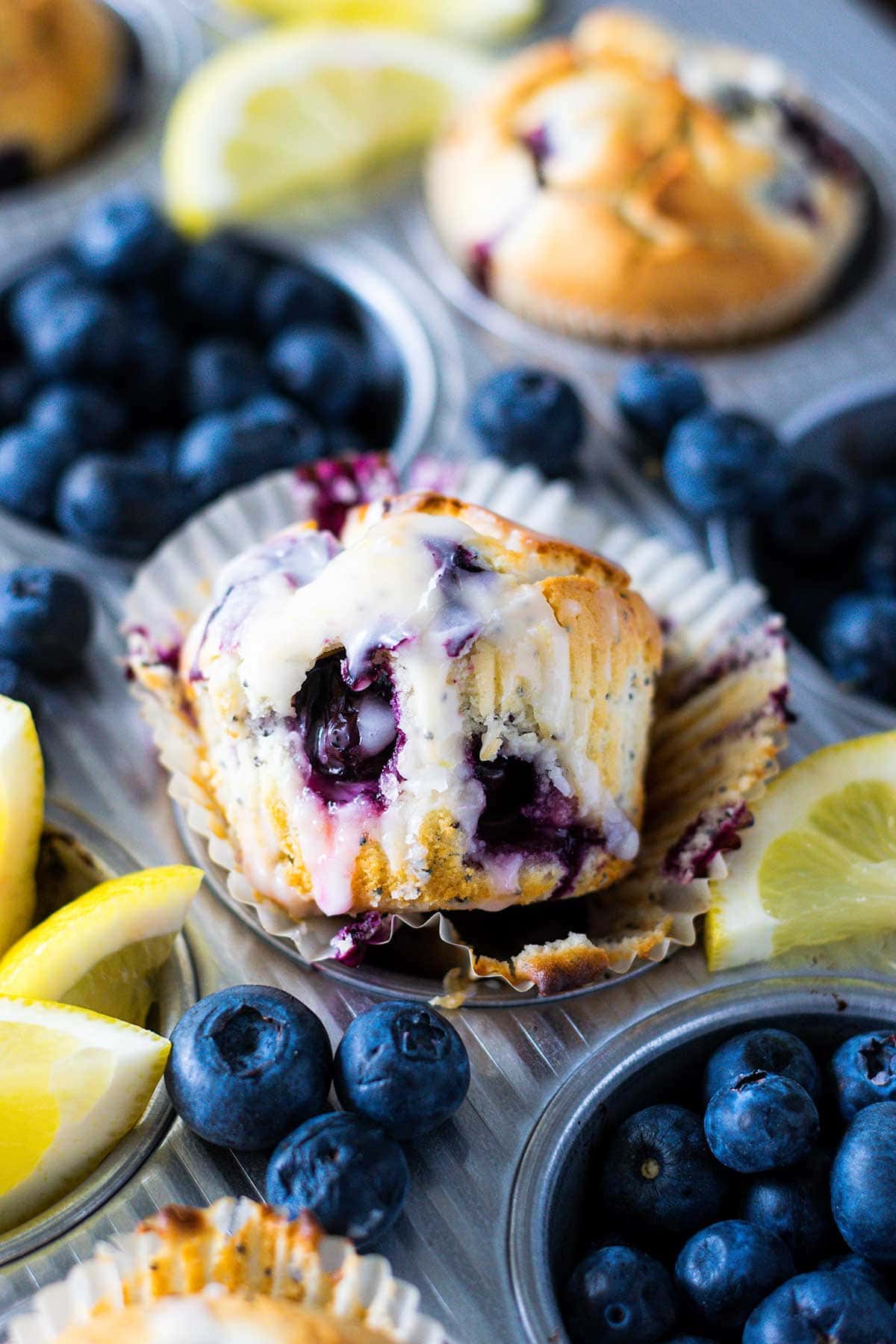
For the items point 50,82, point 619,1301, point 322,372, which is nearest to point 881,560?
point 322,372

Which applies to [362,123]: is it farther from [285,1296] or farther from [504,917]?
[285,1296]

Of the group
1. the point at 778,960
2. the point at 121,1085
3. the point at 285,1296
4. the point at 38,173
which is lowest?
the point at 38,173

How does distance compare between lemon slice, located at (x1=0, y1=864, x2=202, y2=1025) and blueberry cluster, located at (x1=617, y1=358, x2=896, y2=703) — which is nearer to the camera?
lemon slice, located at (x1=0, y1=864, x2=202, y2=1025)

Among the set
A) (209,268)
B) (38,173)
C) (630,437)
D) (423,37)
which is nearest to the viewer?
(630,437)

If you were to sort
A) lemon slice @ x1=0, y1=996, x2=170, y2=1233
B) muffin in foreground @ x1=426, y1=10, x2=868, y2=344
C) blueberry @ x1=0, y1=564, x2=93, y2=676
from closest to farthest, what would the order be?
lemon slice @ x1=0, y1=996, x2=170, y2=1233 < blueberry @ x1=0, y1=564, x2=93, y2=676 < muffin in foreground @ x1=426, y1=10, x2=868, y2=344

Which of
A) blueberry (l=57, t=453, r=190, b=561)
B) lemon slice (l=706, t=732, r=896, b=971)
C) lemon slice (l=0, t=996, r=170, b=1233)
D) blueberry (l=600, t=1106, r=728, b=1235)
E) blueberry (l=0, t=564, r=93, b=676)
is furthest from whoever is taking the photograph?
blueberry (l=57, t=453, r=190, b=561)

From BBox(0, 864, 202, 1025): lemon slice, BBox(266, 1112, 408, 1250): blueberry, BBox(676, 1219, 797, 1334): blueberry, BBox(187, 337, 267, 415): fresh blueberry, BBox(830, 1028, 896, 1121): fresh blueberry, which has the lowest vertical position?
BBox(187, 337, 267, 415): fresh blueberry

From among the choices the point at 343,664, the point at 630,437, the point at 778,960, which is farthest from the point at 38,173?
the point at 778,960

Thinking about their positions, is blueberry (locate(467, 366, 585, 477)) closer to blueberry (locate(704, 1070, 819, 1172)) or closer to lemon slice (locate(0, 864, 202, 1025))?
lemon slice (locate(0, 864, 202, 1025))

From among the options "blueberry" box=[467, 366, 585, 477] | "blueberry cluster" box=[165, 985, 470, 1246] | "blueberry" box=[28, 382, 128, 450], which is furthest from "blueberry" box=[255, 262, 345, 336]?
"blueberry cluster" box=[165, 985, 470, 1246]
